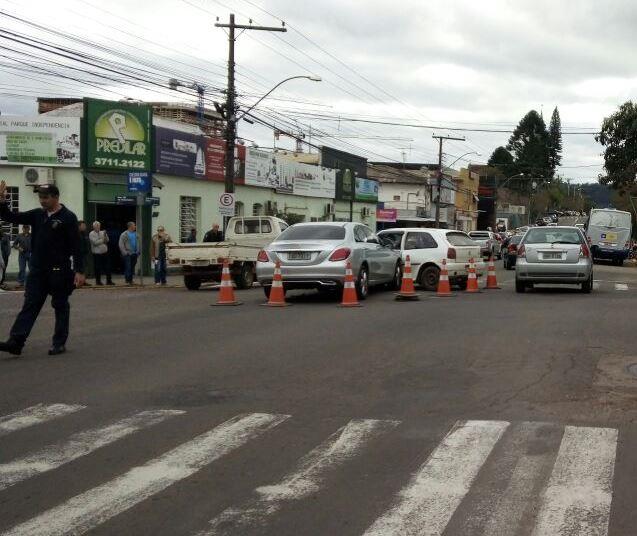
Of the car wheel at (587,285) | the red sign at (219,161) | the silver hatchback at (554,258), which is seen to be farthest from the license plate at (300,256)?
the red sign at (219,161)

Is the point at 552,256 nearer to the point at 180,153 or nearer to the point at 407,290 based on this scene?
the point at 407,290

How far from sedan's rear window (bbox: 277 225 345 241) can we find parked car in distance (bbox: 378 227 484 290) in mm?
3142

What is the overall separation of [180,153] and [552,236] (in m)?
16.6

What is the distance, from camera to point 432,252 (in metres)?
20.1

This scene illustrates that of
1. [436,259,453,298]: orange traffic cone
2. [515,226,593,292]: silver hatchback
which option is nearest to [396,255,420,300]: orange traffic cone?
[436,259,453,298]: orange traffic cone

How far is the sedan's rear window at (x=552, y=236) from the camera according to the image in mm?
19000

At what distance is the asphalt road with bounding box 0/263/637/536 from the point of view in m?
4.73

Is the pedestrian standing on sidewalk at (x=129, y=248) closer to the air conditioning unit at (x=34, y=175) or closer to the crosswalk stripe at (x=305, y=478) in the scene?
the air conditioning unit at (x=34, y=175)

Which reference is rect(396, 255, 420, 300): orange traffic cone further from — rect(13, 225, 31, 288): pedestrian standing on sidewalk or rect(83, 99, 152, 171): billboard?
rect(83, 99, 152, 171): billboard

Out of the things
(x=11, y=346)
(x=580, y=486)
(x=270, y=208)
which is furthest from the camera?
(x=270, y=208)

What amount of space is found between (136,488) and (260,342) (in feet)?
19.5

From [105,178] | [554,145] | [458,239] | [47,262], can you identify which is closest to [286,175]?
[105,178]

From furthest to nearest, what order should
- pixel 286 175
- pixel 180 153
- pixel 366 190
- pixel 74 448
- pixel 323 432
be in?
pixel 366 190
pixel 286 175
pixel 180 153
pixel 323 432
pixel 74 448

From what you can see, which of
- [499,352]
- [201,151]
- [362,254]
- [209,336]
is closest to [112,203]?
[201,151]
